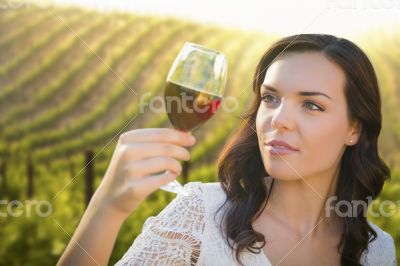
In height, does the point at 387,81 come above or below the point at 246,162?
below

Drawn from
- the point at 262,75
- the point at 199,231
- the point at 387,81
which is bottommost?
the point at 387,81

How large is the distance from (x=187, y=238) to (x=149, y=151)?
0.99 meters

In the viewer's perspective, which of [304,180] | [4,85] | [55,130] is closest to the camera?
[304,180]

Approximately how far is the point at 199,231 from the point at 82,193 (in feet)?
20.2

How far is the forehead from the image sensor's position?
7.56ft

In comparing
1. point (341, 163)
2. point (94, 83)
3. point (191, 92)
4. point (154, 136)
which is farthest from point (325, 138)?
point (94, 83)

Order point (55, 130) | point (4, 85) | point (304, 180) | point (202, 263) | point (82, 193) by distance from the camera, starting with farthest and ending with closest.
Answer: point (4, 85) < point (55, 130) < point (82, 193) < point (304, 180) < point (202, 263)

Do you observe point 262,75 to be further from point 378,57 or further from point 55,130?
point 378,57

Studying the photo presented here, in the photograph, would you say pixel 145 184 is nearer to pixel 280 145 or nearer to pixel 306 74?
pixel 280 145

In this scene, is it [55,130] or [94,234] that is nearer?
[94,234]

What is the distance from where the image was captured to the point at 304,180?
8.17 ft

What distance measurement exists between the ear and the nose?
43cm

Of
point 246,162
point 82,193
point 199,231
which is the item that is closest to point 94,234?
point 199,231

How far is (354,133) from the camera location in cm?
261
